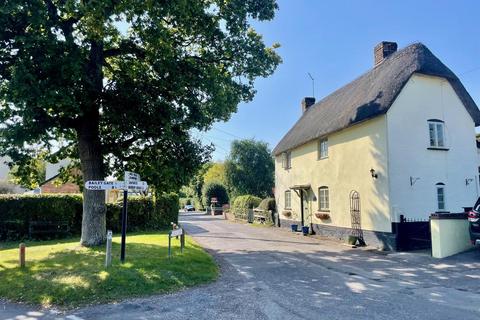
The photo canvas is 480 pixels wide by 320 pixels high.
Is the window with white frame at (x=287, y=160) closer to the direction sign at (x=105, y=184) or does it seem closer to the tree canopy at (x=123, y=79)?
the tree canopy at (x=123, y=79)

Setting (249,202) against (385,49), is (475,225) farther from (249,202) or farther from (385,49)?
(249,202)

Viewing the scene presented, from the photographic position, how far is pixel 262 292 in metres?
8.82

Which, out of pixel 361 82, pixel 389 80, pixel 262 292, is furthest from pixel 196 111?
pixel 361 82

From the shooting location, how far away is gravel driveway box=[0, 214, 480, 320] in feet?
23.8

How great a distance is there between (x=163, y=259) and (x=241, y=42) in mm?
8434

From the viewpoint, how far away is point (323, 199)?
21.3 meters

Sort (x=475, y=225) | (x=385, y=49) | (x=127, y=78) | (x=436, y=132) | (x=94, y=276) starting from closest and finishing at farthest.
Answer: (x=94, y=276)
(x=475, y=225)
(x=127, y=78)
(x=436, y=132)
(x=385, y=49)

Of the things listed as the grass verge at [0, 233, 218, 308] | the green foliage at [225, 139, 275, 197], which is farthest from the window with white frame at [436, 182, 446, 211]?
the green foliage at [225, 139, 275, 197]

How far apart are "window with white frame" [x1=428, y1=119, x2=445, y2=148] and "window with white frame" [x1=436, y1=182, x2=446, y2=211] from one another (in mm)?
1817

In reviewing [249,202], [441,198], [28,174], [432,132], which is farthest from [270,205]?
[28,174]

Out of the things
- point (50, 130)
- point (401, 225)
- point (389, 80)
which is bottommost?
point (401, 225)

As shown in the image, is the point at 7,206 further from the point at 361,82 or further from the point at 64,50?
the point at 361,82

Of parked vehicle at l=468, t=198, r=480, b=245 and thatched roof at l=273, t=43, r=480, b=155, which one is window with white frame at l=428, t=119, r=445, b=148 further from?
parked vehicle at l=468, t=198, r=480, b=245

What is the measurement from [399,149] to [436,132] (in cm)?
250
